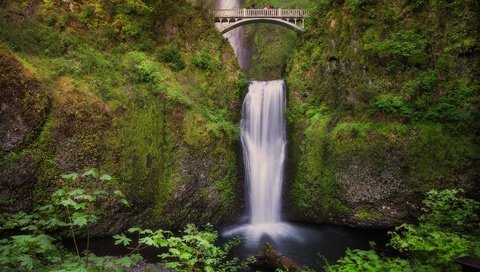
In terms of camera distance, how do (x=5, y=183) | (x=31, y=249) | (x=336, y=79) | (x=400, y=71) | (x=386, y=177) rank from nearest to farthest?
(x=31, y=249)
(x=5, y=183)
(x=386, y=177)
(x=400, y=71)
(x=336, y=79)

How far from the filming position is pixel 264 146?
1527 cm

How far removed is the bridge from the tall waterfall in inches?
246

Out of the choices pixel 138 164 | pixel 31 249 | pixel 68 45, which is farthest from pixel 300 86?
pixel 31 249

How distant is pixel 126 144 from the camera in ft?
35.8

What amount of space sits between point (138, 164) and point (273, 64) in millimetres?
17973

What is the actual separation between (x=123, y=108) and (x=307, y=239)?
8415 millimetres

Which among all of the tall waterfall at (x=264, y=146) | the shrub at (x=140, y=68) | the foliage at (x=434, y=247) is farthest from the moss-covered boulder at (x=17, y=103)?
the foliage at (x=434, y=247)

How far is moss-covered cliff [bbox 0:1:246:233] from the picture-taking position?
30.0 feet

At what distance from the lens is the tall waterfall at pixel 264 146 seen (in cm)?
1430

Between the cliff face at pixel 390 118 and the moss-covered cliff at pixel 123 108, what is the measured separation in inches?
151

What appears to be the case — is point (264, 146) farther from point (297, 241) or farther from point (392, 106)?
point (392, 106)

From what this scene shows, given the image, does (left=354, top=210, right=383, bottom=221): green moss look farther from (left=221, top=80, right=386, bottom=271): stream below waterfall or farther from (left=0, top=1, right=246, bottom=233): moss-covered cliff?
(left=0, top=1, right=246, bottom=233): moss-covered cliff

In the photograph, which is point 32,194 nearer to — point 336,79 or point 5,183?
point 5,183

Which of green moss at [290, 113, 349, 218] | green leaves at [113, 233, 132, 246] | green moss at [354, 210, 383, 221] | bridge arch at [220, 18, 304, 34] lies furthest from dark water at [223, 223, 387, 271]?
bridge arch at [220, 18, 304, 34]
